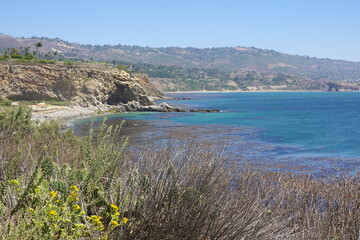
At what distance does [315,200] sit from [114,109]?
65.1 m

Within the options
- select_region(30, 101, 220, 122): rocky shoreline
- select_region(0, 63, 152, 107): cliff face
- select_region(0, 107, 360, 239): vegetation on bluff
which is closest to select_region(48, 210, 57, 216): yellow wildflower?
select_region(0, 107, 360, 239): vegetation on bluff

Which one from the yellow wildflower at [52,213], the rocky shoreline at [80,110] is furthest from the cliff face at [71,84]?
the yellow wildflower at [52,213]

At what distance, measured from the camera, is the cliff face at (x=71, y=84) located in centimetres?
6906

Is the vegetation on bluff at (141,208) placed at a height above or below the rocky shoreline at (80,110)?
above

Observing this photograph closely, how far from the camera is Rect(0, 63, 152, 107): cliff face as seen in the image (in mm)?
69062

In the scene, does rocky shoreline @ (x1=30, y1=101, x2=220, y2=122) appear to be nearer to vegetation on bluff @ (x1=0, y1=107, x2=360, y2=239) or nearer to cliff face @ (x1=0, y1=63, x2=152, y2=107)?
cliff face @ (x1=0, y1=63, x2=152, y2=107)

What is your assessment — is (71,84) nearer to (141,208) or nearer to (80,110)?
(80,110)

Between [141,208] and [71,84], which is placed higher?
[141,208]

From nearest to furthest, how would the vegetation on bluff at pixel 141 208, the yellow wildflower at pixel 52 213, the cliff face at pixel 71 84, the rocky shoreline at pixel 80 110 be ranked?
the yellow wildflower at pixel 52 213 → the vegetation on bluff at pixel 141 208 → the rocky shoreline at pixel 80 110 → the cliff face at pixel 71 84

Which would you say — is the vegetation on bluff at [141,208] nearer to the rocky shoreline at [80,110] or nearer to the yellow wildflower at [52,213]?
the yellow wildflower at [52,213]

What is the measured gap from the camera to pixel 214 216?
545 centimetres

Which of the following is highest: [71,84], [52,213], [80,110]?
[52,213]

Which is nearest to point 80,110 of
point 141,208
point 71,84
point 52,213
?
point 71,84

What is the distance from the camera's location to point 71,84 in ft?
243
